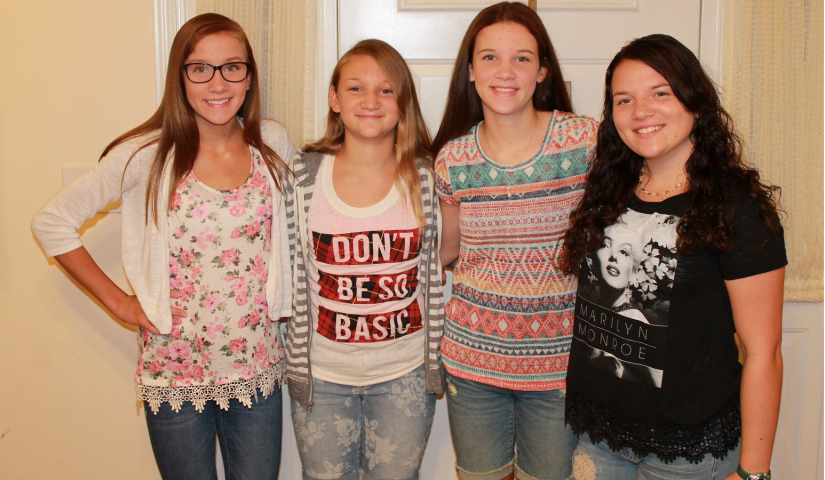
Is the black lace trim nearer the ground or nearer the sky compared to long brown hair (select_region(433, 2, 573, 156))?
nearer the ground

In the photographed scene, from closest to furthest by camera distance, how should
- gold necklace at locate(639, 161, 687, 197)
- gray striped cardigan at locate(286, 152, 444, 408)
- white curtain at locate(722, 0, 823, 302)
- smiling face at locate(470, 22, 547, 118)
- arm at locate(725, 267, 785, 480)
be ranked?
arm at locate(725, 267, 785, 480) < gold necklace at locate(639, 161, 687, 197) < smiling face at locate(470, 22, 547, 118) < gray striped cardigan at locate(286, 152, 444, 408) < white curtain at locate(722, 0, 823, 302)

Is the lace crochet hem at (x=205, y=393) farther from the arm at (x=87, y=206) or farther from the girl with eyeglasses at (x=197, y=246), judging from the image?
the arm at (x=87, y=206)

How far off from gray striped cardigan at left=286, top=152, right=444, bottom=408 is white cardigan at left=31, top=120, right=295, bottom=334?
0.13 ft

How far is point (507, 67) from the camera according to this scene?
1409 millimetres

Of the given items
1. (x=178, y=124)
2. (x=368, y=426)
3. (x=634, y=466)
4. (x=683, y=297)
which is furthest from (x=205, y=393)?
(x=683, y=297)

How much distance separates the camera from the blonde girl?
1.47 meters

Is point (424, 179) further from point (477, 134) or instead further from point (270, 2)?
point (270, 2)

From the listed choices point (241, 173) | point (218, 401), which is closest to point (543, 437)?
point (218, 401)

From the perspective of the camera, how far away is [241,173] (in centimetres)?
150

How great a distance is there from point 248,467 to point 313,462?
18 cm

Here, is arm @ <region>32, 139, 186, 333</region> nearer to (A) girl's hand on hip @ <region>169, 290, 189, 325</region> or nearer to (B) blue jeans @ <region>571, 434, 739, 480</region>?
(A) girl's hand on hip @ <region>169, 290, 189, 325</region>

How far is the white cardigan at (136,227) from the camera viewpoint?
4.70ft

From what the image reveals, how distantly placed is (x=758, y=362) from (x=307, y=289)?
106cm

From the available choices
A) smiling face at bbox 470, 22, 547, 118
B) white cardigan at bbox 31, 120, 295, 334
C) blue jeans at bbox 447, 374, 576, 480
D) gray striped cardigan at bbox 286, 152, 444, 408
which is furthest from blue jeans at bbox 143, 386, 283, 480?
smiling face at bbox 470, 22, 547, 118
